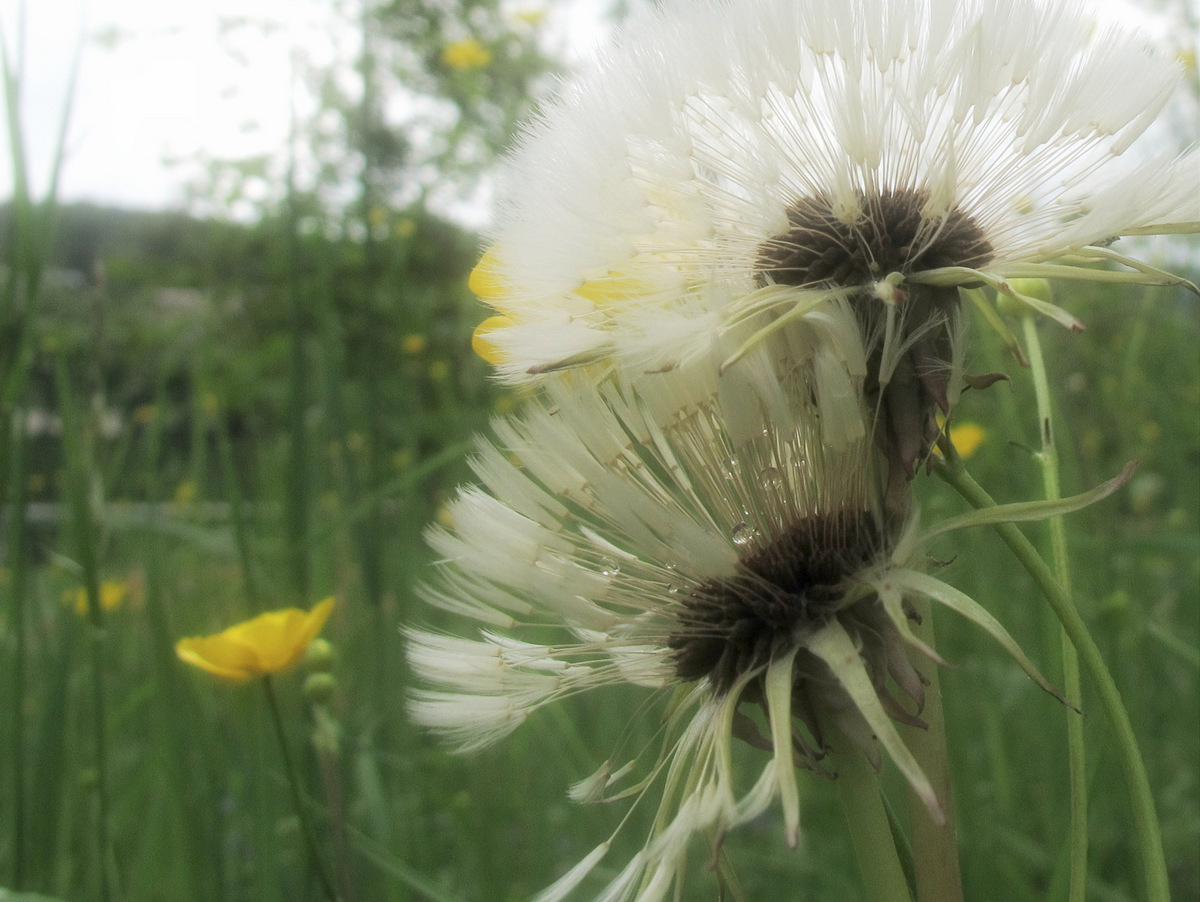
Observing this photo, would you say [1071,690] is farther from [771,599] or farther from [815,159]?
[815,159]

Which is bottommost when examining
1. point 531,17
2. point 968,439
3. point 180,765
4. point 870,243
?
point 180,765

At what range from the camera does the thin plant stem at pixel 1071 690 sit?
0.52 m

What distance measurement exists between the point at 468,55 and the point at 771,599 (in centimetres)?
308

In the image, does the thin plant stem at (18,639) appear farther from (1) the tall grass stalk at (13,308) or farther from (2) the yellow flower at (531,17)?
(2) the yellow flower at (531,17)

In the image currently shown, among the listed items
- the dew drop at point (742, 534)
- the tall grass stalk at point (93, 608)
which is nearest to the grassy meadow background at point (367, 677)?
the tall grass stalk at point (93, 608)

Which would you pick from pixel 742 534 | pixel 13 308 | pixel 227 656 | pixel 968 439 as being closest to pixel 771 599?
pixel 742 534

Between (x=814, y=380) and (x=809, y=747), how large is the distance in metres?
0.19

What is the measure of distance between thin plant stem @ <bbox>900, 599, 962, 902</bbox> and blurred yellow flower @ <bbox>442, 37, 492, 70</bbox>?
2987 mm

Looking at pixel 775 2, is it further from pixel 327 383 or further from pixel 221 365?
pixel 221 365

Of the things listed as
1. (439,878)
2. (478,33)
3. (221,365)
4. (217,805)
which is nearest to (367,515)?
(217,805)

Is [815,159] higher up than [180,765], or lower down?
higher up

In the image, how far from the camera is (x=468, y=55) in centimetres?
330

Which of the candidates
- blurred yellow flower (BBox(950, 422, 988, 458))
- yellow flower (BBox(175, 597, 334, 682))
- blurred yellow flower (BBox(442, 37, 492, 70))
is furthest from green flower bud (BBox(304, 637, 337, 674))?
blurred yellow flower (BBox(442, 37, 492, 70))

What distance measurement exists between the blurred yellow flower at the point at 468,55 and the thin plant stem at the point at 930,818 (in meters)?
2.99
